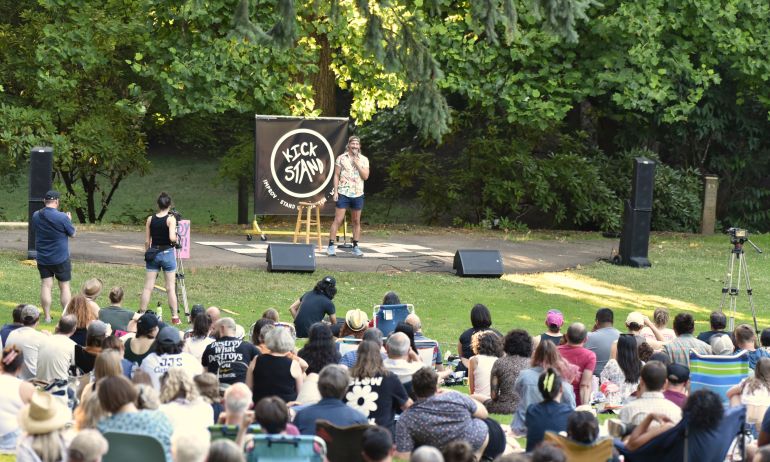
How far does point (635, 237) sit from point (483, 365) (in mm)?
10245

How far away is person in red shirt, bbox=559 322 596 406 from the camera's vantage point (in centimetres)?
1035

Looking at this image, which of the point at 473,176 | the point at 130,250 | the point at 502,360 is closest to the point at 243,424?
the point at 502,360

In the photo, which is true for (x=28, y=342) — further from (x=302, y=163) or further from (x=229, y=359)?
(x=302, y=163)

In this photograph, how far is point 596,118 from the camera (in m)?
27.5

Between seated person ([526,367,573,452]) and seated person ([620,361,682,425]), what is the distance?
0.48m

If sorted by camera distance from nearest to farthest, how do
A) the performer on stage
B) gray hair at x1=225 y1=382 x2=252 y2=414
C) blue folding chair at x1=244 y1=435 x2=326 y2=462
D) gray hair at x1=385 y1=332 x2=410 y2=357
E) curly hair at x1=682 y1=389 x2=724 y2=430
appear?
blue folding chair at x1=244 y1=435 x2=326 y2=462
gray hair at x1=225 y1=382 x2=252 y2=414
curly hair at x1=682 y1=389 x2=724 y2=430
gray hair at x1=385 y1=332 x2=410 y2=357
the performer on stage

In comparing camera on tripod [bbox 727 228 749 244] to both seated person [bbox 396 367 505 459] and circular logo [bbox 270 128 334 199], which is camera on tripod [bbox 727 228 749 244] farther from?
seated person [bbox 396 367 505 459]

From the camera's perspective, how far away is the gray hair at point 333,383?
313 inches

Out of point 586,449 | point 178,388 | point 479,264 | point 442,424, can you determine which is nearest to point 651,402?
point 586,449

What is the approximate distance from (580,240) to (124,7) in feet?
33.9

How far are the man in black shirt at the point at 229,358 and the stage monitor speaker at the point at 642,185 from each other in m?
11.3

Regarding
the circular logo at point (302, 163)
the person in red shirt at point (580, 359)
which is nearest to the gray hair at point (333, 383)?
the person in red shirt at point (580, 359)

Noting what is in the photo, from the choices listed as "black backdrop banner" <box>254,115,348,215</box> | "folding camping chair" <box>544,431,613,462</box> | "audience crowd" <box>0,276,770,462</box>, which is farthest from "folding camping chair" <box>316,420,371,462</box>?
"black backdrop banner" <box>254,115,348,215</box>

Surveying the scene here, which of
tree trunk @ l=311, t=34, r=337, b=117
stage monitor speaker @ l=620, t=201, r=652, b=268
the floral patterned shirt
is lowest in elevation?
stage monitor speaker @ l=620, t=201, r=652, b=268
